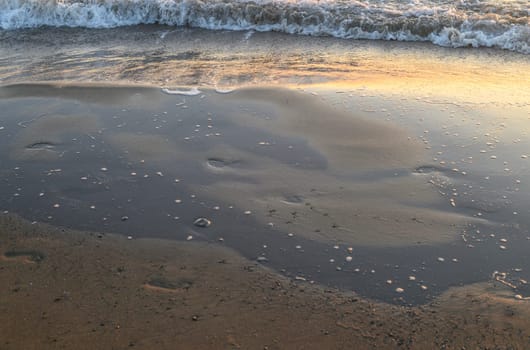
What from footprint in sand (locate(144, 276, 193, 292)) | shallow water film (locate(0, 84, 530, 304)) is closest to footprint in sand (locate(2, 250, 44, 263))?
shallow water film (locate(0, 84, 530, 304))

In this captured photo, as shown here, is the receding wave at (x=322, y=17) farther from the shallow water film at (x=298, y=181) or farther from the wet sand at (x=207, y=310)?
the wet sand at (x=207, y=310)

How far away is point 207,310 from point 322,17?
8375 millimetres

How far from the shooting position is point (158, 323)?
2859mm

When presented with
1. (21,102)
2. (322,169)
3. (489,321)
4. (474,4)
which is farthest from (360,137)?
(474,4)

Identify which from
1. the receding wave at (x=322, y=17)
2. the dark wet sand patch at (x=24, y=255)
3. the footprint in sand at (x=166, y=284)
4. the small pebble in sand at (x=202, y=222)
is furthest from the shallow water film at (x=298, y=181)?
the receding wave at (x=322, y=17)

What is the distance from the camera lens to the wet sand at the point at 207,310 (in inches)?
108

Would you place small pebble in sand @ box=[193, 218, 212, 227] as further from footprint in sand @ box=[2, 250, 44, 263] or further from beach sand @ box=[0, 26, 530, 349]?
footprint in sand @ box=[2, 250, 44, 263]

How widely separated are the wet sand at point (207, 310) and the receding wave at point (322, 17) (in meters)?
7.21

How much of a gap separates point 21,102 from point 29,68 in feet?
6.56

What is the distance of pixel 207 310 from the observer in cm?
295

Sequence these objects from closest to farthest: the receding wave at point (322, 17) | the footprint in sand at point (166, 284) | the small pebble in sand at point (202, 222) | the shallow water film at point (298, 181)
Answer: the footprint in sand at point (166, 284) < the shallow water film at point (298, 181) < the small pebble in sand at point (202, 222) < the receding wave at point (322, 17)

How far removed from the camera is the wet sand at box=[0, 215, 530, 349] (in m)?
2.75

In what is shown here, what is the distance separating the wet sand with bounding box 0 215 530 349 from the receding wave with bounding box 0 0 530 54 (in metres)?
7.21

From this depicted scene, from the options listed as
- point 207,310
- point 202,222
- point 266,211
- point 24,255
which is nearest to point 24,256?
point 24,255
